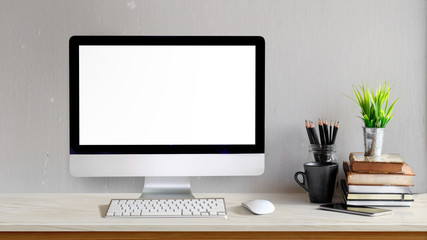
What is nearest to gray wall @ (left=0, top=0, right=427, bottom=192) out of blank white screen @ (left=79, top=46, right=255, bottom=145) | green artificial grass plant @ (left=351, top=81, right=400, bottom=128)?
green artificial grass plant @ (left=351, top=81, right=400, bottom=128)

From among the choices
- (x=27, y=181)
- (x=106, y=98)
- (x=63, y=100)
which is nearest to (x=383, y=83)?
(x=106, y=98)

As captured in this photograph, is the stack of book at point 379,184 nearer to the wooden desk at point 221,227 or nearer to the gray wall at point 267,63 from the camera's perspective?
the wooden desk at point 221,227

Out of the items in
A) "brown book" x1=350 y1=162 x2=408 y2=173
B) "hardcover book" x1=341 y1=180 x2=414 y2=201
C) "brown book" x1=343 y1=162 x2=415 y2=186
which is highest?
"brown book" x1=350 y1=162 x2=408 y2=173

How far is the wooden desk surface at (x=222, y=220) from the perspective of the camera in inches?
47.1

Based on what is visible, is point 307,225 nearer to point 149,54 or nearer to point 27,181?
point 149,54

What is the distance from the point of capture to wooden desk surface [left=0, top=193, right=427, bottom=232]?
1.20 metres

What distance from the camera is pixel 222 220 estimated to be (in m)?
1.24

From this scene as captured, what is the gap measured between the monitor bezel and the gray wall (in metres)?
0.22

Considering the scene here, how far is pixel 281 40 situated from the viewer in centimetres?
166

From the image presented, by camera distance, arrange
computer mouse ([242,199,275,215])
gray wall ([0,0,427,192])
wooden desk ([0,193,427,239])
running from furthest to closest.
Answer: gray wall ([0,0,427,192])
computer mouse ([242,199,275,215])
wooden desk ([0,193,427,239])

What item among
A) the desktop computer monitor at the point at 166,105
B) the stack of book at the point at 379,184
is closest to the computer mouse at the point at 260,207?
the desktop computer monitor at the point at 166,105

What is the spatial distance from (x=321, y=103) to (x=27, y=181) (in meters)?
1.11

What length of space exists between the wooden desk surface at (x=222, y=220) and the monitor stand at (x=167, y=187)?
151mm

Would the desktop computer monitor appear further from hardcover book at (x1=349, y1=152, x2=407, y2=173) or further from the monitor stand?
hardcover book at (x1=349, y1=152, x2=407, y2=173)
